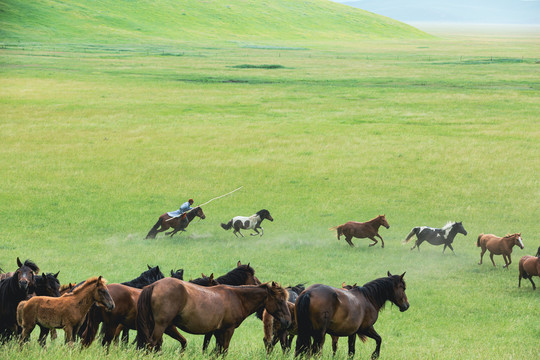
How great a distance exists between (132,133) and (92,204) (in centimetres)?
1744

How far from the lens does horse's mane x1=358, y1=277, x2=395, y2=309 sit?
1140 cm

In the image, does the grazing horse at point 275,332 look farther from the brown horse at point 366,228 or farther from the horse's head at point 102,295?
the brown horse at point 366,228

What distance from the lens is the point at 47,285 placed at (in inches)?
450

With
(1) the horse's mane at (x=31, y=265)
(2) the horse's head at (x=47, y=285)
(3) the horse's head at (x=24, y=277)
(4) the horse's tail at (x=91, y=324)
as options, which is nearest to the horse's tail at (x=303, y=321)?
(4) the horse's tail at (x=91, y=324)

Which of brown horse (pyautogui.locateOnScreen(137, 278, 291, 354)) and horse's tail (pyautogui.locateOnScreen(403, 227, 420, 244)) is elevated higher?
brown horse (pyautogui.locateOnScreen(137, 278, 291, 354))

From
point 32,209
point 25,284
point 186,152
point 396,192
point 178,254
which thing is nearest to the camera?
point 25,284

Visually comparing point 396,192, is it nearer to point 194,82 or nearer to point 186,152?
point 186,152

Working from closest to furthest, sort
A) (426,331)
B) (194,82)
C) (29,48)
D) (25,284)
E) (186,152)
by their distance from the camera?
(25,284) → (426,331) → (186,152) → (194,82) → (29,48)

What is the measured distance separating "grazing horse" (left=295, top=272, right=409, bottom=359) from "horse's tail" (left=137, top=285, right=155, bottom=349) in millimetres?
2596

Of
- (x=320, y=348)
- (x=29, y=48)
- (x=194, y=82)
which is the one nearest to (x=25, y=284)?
(x=320, y=348)

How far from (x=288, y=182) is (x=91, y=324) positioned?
2205cm

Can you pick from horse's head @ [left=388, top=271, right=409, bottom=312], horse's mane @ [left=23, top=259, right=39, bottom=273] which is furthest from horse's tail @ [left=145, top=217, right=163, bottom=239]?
horse's head @ [left=388, top=271, right=409, bottom=312]

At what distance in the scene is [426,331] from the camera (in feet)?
49.5

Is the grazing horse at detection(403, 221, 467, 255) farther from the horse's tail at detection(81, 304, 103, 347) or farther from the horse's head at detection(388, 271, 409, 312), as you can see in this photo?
the horse's tail at detection(81, 304, 103, 347)
